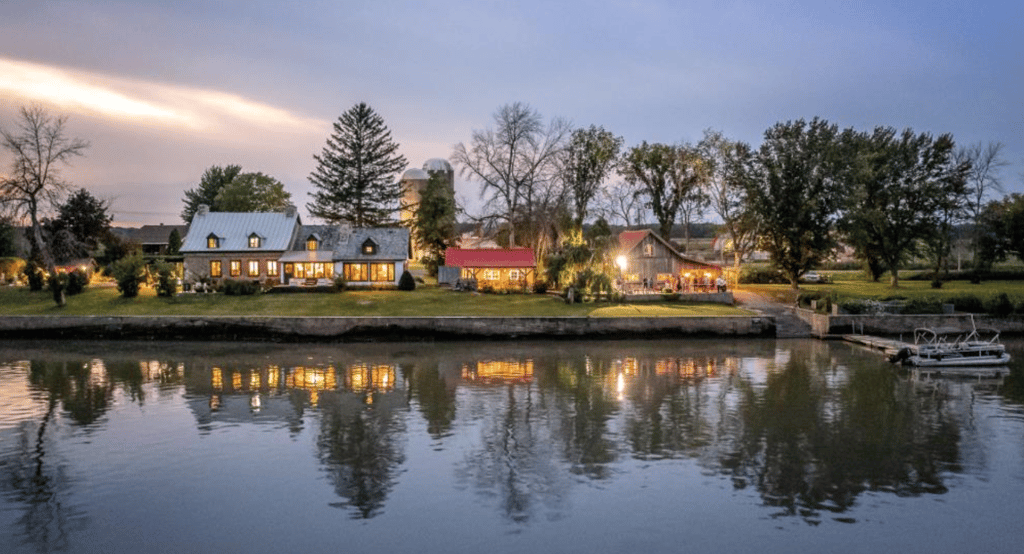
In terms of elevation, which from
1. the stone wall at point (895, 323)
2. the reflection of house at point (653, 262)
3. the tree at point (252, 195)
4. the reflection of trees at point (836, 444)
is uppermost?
the tree at point (252, 195)

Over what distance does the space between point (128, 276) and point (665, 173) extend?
47399 millimetres

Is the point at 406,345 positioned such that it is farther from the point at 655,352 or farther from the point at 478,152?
the point at 478,152

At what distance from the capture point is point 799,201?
185 feet

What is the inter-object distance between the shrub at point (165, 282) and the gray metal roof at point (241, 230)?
10.0m

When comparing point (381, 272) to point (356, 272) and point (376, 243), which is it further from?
point (376, 243)

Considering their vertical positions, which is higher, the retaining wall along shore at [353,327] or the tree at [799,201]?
the tree at [799,201]

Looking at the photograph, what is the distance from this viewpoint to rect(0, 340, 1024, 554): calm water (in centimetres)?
1395

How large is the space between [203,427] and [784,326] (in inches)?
1363

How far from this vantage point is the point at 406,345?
41281 millimetres

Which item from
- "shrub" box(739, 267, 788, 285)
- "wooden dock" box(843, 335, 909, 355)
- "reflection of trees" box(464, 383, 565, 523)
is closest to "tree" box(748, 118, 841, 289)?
"shrub" box(739, 267, 788, 285)

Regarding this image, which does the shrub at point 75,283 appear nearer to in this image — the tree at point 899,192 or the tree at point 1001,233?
the tree at point 899,192

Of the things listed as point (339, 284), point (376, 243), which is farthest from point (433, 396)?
point (376, 243)

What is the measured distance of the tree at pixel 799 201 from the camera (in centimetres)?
5638

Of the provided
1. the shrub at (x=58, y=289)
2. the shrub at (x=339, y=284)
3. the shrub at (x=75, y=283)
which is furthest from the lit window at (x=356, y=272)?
the shrub at (x=58, y=289)
